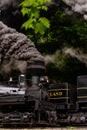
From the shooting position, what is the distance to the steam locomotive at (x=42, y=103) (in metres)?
12.5

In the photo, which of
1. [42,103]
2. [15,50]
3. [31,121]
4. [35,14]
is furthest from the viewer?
[15,50]

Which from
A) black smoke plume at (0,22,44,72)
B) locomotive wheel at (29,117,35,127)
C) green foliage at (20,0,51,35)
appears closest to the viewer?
green foliage at (20,0,51,35)

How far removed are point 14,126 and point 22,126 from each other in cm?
32

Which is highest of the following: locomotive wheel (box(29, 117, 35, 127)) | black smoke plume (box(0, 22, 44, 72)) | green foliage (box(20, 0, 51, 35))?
black smoke plume (box(0, 22, 44, 72))

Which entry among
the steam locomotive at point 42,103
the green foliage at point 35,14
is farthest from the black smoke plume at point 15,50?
the green foliage at point 35,14

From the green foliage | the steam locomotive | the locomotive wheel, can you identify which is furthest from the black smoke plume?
the green foliage

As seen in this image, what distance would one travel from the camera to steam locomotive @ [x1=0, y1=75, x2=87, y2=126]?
40.9 ft

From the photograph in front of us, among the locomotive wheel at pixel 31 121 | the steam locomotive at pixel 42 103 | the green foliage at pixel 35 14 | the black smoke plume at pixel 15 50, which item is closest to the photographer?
the green foliage at pixel 35 14

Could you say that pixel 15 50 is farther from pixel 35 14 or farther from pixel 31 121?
pixel 35 14

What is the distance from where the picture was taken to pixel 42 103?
12609mm

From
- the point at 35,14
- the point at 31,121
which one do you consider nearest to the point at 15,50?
the point at 31,121

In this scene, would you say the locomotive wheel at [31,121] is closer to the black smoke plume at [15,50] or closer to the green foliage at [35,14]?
the black smoke plume at [15,50]

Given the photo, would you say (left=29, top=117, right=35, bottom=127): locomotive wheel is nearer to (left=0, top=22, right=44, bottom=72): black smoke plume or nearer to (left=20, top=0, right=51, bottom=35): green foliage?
(left=0, top=22, right=44, bottom=72): black smoke plume

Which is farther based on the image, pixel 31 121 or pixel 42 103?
pixel 42 103
